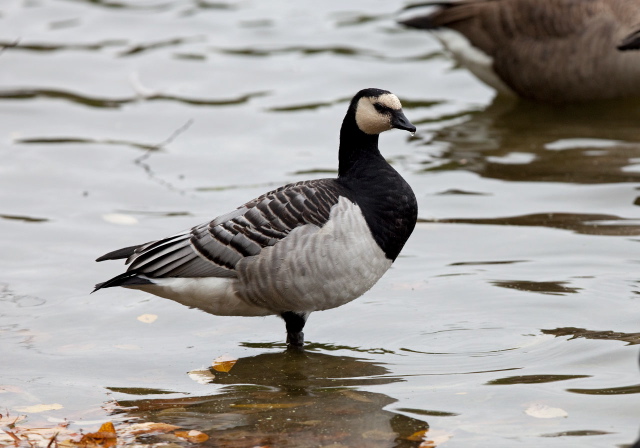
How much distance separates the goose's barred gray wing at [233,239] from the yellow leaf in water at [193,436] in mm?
1402

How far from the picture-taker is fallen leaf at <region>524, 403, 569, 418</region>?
5.27 m

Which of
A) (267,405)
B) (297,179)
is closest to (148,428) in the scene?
(267,405)

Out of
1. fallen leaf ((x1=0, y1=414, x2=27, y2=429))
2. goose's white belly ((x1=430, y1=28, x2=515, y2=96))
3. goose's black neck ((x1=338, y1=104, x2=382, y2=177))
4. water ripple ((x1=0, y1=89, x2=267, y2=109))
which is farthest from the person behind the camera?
water ripple ((x1=0, y1=89, x2=267, y2=109))

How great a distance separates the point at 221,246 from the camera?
641 cm

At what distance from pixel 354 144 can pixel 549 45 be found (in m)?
5.21

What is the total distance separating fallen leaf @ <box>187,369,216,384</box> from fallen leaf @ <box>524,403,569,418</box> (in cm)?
195

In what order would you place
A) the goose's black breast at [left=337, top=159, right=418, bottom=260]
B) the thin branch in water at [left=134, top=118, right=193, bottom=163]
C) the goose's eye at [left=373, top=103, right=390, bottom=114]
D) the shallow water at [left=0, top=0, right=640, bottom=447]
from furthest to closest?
1. the thin branch in water at [left=134, top=118, right=193, bottom=163]
2. the goose's eye at [left=373, top=103, right=390, bottom=114]
3. the goose's black breast at [left=337, top=159, right=418, bottom=260]
4. the shallow water at [left=0, top=0, right=640, bottom=447]

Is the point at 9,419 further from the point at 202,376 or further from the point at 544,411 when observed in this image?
the point at 544,411

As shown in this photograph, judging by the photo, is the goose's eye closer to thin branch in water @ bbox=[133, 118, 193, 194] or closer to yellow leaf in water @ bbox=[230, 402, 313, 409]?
yellow leaf in water @ bbox=[230, 402, 313, 409]

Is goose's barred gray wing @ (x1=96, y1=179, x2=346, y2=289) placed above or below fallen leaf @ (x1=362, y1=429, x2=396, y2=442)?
above

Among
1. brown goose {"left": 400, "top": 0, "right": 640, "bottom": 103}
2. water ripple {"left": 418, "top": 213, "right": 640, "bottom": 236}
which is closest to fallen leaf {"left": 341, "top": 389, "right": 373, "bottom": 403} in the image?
water ripple {"left": 418, "top": 213, "right": 640, "bottom": 236}

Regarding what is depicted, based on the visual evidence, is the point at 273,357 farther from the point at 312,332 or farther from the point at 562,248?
the point at 562,248

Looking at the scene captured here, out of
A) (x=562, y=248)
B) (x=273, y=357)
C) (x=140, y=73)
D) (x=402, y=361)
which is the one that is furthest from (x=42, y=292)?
(x=140, y=73)

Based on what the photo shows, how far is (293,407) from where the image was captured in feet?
18.3
